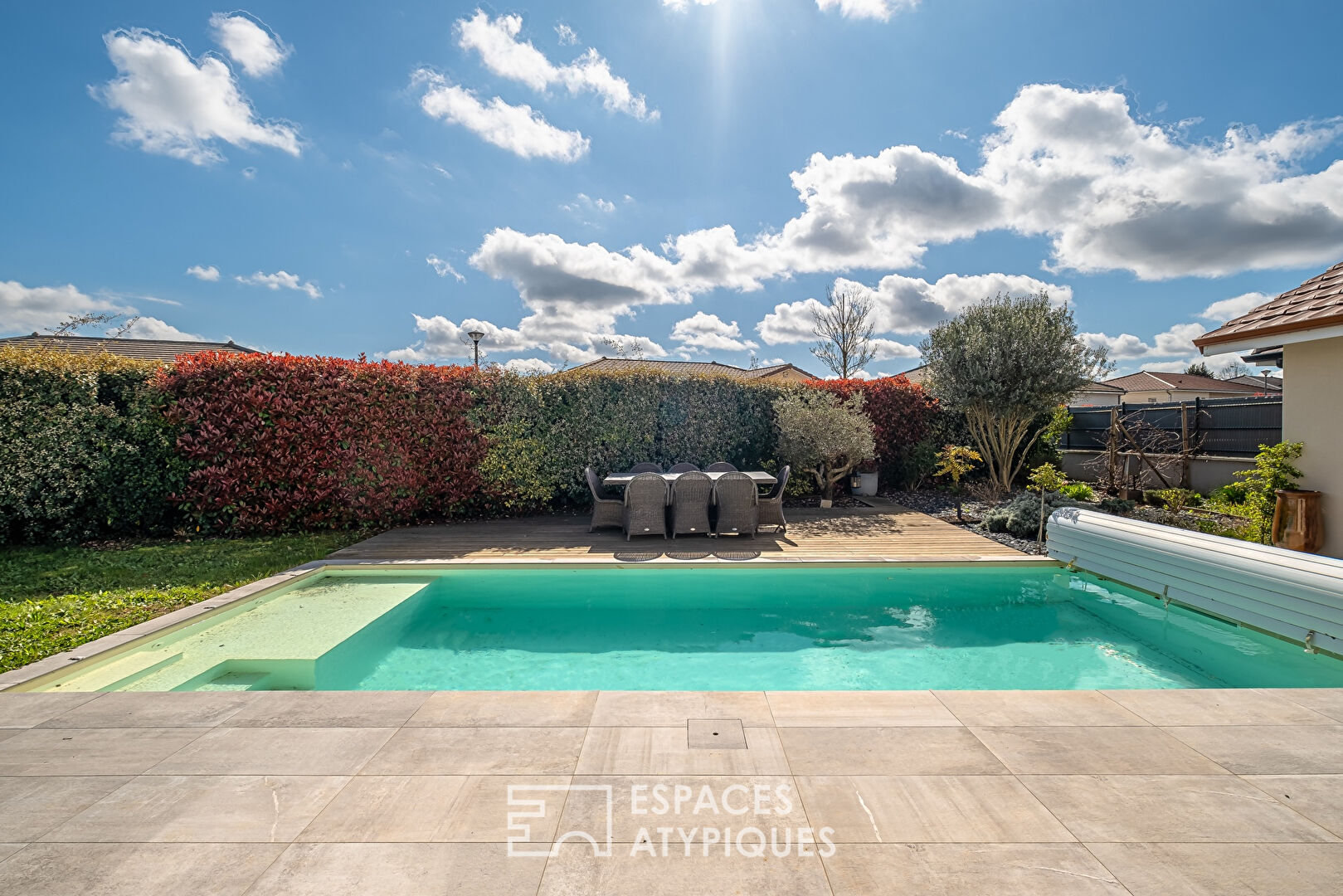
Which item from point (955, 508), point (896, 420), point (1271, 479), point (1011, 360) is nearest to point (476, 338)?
point (896, 420)

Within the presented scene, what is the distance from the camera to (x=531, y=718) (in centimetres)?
310

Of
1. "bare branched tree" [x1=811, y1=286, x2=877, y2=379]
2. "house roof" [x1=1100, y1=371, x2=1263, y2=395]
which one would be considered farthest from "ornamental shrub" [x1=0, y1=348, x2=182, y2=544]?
"house roof" [x1=1100, y1=371, x2=1263, y2=395]

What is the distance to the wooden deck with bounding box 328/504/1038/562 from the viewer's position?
7371 mm

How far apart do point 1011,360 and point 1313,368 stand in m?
4.49

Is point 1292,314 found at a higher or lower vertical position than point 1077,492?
higher

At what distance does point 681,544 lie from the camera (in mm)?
8156

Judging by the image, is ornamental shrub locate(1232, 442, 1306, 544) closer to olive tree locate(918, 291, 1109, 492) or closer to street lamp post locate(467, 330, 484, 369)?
olive tree locate(918, 291, 1109, 492)

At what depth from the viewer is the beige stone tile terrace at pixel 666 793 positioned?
1.98 metres

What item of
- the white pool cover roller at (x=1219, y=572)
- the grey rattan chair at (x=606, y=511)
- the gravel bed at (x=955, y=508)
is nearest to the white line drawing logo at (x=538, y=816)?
the white pool cover roller at (x=1219, y=572)

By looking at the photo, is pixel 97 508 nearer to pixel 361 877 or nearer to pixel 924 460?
pixel 361 877

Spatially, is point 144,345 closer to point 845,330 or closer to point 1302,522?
point 845,330

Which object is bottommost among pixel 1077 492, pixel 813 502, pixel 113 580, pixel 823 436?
pixel 113 580

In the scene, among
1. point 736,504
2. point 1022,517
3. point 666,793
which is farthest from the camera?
point 1022,517

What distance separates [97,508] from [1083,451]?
20.4 meters
